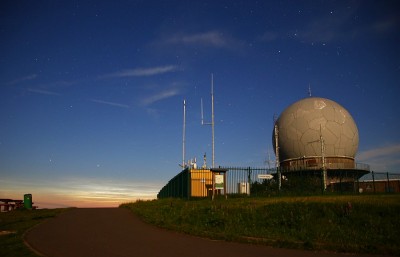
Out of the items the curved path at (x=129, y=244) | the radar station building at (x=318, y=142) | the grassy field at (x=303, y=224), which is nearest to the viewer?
the curved path at (x=129, y=244)

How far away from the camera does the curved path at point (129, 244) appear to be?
860 centimetres

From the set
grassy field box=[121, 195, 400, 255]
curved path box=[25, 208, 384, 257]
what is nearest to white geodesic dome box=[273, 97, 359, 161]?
grassy field box=[121, 195, 400, 255]

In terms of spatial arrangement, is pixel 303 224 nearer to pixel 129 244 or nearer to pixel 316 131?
pixel 129 244

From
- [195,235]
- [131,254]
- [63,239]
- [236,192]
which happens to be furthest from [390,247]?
[236,192]

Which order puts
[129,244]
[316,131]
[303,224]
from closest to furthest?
[129,244], [303,224], [316,131]

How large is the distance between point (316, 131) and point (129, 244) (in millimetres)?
35529

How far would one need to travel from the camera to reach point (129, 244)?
32.2ft

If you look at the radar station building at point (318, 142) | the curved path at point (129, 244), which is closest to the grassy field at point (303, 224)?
the curved path at point (129, 244)

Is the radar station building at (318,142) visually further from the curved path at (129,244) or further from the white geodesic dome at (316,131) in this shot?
the curved path at (129,244)

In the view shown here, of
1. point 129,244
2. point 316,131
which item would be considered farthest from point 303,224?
point 316,131

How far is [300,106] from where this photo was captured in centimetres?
4494

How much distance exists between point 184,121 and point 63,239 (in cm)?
2637

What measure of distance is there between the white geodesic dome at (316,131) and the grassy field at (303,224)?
29169mm

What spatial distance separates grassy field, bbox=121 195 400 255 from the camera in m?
9.45
